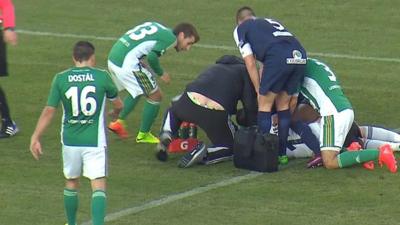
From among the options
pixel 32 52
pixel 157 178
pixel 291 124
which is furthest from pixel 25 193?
pixel 32 52

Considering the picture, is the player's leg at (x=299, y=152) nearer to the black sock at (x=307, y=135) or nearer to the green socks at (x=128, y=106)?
the black sock at (x=307, y=135)

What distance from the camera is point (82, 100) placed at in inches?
418

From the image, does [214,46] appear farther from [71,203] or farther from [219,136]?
[71,203]

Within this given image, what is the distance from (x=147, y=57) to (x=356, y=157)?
2.91 m

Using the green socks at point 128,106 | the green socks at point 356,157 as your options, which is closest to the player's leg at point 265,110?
the green socks at point 356,157

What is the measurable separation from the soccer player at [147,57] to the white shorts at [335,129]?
2.06 m

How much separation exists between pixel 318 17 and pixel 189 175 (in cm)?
922

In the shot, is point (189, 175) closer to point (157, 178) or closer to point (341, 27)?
point (157, 178)

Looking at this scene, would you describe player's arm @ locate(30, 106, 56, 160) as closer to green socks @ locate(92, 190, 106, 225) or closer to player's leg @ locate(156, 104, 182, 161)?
green socks @ locate(92, 190, 106, 225)

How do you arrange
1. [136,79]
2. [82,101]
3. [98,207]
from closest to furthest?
1. [98,207]
2. [82,101]
3. [136,79]

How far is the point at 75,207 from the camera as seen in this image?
10742 mm

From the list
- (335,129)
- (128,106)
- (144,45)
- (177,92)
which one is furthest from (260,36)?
(177,92)

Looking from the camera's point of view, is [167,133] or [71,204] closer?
[71,204]

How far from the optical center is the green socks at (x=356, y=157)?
1280 centimetres
